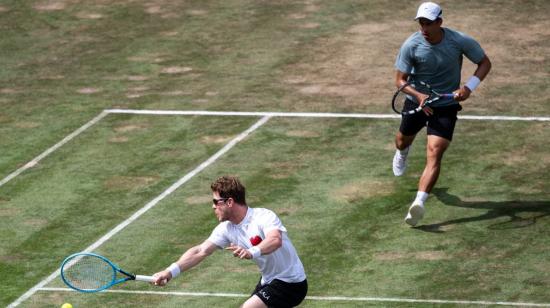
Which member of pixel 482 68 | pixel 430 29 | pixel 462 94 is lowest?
pixel 462 94

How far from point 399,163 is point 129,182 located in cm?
410

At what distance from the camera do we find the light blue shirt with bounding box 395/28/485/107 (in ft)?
61.7

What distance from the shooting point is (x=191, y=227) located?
1912 cm

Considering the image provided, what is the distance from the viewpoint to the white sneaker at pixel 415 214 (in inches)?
719

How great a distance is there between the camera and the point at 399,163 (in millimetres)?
20172

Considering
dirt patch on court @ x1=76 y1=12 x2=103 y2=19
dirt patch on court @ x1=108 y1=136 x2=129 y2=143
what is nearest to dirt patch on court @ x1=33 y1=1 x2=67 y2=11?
dirt patch on court @ x1=76 y1=12 x2=103 y2=19

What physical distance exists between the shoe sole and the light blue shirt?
5.16 feet

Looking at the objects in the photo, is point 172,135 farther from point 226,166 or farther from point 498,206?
point 498,206

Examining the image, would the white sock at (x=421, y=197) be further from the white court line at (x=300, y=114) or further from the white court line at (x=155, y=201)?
the white court line at (x=300, y=114)

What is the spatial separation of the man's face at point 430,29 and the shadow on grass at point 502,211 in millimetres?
2360

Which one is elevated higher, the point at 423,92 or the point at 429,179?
the point at 423,92

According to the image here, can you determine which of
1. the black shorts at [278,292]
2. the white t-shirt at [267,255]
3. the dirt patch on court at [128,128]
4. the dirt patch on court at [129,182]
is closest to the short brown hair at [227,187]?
the white t-shirt at [267,255]

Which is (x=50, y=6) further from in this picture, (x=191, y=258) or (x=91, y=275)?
(x=191, y=258)

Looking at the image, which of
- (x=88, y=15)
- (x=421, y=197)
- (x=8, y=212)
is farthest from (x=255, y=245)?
(x=88, y=15)
